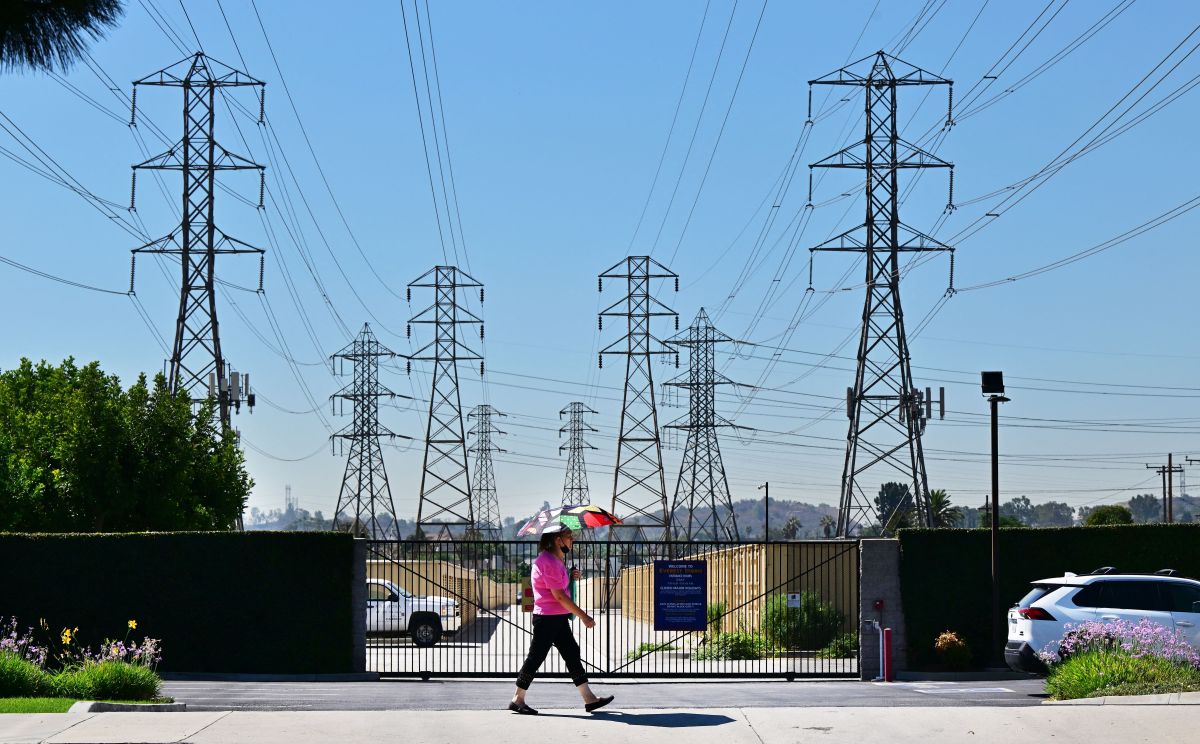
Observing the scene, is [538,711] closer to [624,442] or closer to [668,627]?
[668,627]

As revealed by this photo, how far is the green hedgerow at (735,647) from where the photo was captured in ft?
96.6

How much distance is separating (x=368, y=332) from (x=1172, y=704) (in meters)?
59.8

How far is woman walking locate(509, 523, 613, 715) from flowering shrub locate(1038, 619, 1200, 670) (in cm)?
A: 711

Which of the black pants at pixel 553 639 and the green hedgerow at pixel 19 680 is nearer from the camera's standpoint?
the black pants at pixel 553 639

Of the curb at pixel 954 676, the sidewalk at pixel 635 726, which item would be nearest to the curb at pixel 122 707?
the sidewalk at pixel 635 726

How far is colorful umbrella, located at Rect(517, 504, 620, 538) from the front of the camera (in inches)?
899

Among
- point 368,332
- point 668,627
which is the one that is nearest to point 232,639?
point 668,627

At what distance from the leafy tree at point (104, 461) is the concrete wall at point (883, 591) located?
17955 mm

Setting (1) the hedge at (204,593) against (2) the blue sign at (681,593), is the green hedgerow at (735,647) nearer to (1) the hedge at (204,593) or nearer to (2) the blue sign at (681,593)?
(2) the blue sign at (681,593)

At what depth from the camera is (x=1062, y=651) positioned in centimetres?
2017

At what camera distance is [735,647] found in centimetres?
3030

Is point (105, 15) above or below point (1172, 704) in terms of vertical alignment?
above

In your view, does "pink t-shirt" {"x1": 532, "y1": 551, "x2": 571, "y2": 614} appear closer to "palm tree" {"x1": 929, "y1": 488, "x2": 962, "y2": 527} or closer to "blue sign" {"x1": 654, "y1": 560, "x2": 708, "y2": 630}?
"blue sign" {"x1": 654, "y1": 560, "x2": 708, "y2": 630}

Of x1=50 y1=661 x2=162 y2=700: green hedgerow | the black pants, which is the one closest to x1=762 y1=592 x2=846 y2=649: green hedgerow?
the black pants
